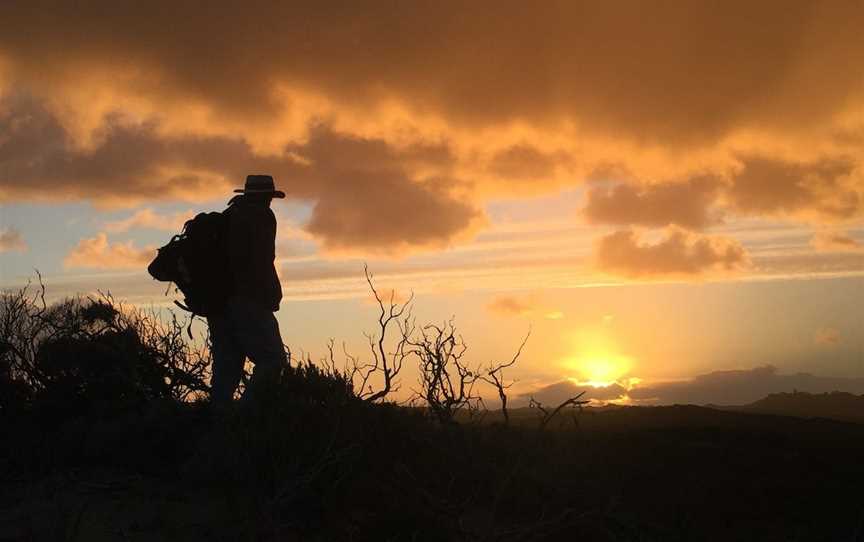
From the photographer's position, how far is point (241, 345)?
721 cm

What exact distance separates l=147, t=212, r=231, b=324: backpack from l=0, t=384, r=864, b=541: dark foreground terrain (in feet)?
3.09

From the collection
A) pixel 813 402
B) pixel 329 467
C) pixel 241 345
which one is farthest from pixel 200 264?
pixel 813 402

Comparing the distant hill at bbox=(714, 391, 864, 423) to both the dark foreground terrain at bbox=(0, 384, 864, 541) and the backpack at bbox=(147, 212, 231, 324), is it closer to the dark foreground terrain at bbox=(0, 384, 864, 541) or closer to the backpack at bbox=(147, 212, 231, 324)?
the dark foreground terrain at bbox=(0, 384, 864, 541)

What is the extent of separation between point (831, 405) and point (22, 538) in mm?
24587

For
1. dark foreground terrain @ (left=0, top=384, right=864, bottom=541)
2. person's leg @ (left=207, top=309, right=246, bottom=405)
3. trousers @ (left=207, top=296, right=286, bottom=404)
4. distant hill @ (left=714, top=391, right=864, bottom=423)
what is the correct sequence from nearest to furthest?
dark foreground terrain @ (left=0, top=384, right=864, bottom=541) < trousers @ (left=207, top=296, right=286, bottom=404) < person's leg @ (left=207, top=309, right=246, bottom=405) < distant hill @ (left=714, top=391, right=864, bottom=423)

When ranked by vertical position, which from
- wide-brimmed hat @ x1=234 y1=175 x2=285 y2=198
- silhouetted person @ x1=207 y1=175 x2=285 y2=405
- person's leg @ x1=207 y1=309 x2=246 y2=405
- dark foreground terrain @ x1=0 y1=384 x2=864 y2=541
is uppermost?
wide-brimmed hat @ x1=234 y1=175 x2=285 y2=198

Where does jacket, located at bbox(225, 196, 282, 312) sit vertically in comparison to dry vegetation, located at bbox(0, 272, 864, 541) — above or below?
above

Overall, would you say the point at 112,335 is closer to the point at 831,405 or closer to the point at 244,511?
the point at 244,511

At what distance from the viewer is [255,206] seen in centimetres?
730

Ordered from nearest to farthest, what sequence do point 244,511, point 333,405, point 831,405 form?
point 244,511, point 333,405, point 831,405

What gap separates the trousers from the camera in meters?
7.09

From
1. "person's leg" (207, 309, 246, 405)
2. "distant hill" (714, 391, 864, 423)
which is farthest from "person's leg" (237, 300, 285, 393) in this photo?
"distant hill" (714, 391, 864, 423)

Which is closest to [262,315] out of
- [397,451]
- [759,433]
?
[397,451]

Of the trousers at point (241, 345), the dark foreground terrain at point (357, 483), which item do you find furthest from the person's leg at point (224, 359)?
the dark foreground terrain at point (357, 483)
